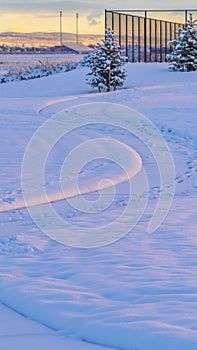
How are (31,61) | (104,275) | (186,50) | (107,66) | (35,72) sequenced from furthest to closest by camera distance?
1. (31,61)
2. (35,72)
3. (186,50)
4. (107,66)
5. (104,275)

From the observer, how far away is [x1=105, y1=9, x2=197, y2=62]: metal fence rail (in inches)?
1635

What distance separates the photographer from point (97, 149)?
14203 millimetres

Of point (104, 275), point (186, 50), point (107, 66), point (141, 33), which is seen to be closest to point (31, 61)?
point (141, 33)

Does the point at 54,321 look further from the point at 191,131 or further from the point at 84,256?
the point at 191,131

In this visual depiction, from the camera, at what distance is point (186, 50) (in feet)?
119

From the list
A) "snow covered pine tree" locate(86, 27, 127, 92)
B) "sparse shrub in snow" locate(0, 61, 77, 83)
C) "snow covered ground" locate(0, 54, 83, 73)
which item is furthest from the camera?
"snow covered ground" locate(0, 54, 83, 73)

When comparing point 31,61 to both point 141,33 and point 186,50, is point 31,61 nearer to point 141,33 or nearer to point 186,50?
point 141,33

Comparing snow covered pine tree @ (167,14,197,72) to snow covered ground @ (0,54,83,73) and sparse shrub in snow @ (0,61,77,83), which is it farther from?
snow covered ground @ (0,54,83,73)

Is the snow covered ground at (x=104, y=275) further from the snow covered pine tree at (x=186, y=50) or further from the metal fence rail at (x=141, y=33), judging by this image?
the metal fence rail at (x=141, y=33)


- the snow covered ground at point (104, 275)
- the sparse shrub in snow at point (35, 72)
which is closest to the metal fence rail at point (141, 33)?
the sparse shrub in snow at point (35, 72)

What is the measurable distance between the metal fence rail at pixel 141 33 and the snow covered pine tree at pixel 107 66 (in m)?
9.18

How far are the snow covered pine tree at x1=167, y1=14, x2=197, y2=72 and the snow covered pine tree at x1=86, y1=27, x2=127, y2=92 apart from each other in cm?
533

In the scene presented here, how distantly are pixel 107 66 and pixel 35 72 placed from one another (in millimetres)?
9370

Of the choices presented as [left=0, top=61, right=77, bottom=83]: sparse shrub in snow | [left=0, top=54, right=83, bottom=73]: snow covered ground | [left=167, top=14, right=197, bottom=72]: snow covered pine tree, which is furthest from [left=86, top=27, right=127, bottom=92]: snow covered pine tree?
[left=0, top=54, right=83, bottom=73]: snow covered ground
